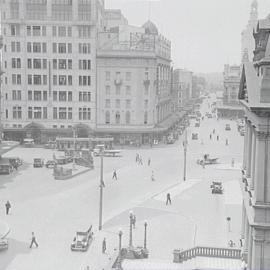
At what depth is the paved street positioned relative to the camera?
123 feet

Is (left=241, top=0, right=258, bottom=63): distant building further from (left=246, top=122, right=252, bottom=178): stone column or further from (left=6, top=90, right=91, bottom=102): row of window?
(left=246, top=122, right=252, bottom=178): stone column

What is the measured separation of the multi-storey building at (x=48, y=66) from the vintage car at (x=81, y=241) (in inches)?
2553

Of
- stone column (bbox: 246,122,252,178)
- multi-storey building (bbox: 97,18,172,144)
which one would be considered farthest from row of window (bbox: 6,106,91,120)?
stone column (bbox: 246,122,252,178)

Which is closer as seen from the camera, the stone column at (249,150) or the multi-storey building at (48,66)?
the stone column at (249,150)

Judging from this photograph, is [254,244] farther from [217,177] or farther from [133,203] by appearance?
[217,177]

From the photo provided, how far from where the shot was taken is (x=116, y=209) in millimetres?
50531

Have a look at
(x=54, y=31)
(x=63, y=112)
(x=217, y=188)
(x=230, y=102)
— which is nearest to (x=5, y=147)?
(x=63, y=112)

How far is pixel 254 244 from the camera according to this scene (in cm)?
2394

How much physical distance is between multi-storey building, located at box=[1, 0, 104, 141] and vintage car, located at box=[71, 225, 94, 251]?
6486cm

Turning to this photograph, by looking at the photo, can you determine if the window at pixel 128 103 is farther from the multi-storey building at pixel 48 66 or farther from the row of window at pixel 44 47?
the row of window at pixel 44 47

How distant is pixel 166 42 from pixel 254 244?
404ft

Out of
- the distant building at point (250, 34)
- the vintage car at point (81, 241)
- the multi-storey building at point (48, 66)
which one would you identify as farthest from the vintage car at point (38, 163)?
the distant building at point (250, 34)

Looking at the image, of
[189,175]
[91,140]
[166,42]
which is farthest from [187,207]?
[166,42]

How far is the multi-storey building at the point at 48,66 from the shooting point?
329 feet
